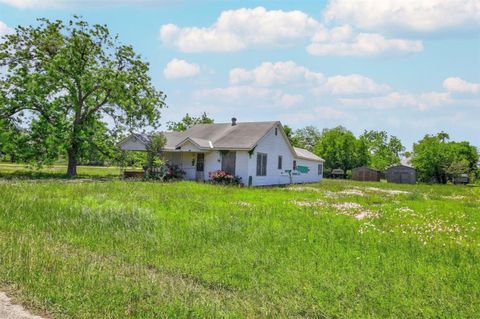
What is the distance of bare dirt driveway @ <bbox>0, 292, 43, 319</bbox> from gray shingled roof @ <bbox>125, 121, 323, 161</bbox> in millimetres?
21165

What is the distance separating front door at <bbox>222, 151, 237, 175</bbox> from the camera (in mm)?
26500

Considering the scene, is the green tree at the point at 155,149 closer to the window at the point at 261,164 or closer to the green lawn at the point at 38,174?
the green lawn at the point at 38,174

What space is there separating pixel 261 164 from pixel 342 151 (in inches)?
1351

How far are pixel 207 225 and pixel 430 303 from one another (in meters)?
5.42

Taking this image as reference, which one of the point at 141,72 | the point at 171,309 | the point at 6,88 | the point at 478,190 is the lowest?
the point at 171,309

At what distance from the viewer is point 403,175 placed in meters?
50.4

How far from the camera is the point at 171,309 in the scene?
4.29m

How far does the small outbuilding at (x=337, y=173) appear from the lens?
57688mm

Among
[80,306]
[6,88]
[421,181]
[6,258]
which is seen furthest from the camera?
[421,181]

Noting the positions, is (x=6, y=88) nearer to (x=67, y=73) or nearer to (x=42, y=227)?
(x=67, y=73)

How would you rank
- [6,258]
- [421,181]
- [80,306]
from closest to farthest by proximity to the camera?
[80,306] < [6,258] < [421,181]

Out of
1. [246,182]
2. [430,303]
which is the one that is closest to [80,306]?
[430,303]

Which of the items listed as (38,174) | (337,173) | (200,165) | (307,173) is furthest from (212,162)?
(337,173)

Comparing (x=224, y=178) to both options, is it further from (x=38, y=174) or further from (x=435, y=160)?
(x=435, y=160)
